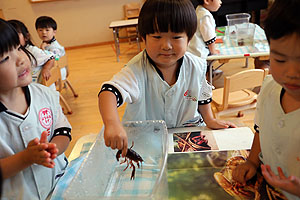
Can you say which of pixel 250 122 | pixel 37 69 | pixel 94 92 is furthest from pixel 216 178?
pixel 94 92

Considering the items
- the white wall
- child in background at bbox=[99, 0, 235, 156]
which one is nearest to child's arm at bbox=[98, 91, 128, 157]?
child in background at bbox=[99, 0, 235, 156]

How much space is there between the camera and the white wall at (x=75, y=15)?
541 cm

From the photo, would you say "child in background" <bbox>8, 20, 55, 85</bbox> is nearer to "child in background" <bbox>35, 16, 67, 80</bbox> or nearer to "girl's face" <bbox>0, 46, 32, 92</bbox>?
"child in background" <bbox>35, 16, 67, 80</bbox>

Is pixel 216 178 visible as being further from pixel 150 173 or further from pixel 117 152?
pixel 117 152

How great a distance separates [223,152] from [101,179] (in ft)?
1.28

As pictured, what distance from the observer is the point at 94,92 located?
3.25 m

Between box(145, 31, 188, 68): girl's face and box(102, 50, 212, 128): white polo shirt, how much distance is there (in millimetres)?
97

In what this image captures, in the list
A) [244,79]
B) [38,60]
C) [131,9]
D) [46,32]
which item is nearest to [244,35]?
[244,79]

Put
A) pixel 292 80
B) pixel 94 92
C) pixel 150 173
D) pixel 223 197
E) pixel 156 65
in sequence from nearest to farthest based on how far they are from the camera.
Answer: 1. pixel 292 80
2. pixel 223 197
3. pixel 150 173
4. pixel 156 65
5. pixel 94 92

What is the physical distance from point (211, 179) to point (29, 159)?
1.61ft

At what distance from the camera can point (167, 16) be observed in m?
0.82

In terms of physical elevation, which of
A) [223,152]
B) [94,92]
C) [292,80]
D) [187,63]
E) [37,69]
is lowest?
[94,92]

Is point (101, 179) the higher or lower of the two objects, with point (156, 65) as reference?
lower

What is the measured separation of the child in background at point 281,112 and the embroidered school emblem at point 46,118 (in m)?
0.59
